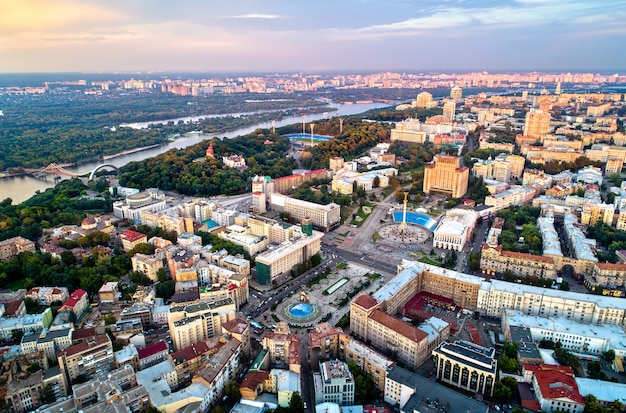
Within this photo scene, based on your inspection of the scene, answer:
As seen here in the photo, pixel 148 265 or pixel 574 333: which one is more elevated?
pixel 148 265

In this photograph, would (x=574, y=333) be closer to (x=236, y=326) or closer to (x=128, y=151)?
(x=236, y=326)

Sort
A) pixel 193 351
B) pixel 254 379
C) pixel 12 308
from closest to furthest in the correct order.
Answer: pixel 254 379
pixel 193 351
pixel 12 308

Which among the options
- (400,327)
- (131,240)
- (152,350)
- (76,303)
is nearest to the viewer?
(152,350)

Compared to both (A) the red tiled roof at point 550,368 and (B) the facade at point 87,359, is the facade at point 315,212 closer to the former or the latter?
(A) the red tiled roof at point 550,368

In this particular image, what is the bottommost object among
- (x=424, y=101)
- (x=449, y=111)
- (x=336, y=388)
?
(x=336, y=388)

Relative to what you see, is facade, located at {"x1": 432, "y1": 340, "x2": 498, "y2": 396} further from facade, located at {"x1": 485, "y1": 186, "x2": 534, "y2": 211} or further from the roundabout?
facade, located at {"x1": 485, "y1": 186, "x2": 534, "y2": 211}

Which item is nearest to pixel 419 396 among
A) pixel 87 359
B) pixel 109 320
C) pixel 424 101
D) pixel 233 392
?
pixel 233 392

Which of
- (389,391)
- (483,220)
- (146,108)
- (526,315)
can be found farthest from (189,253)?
(146,108)
